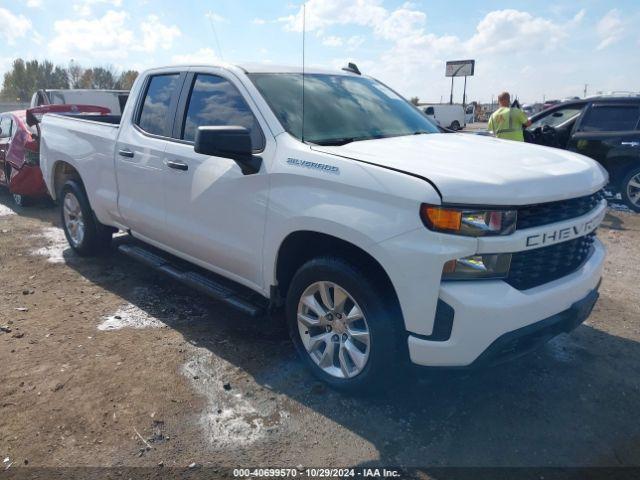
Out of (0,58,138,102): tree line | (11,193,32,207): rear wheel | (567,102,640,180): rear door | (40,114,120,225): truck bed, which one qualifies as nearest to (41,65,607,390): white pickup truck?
(40,114,120,225): truck bed

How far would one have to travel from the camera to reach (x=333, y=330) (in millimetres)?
3176

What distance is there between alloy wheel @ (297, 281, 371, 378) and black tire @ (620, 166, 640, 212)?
7.42 metres

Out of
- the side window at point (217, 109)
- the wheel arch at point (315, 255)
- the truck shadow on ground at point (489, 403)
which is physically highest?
the side window at point (217, 109)

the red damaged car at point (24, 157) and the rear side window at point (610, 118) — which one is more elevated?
the rear side window at point (610, 118)

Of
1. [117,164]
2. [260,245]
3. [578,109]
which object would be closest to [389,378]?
[260,245]

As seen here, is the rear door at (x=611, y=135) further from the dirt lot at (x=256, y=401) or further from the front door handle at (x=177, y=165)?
the front door handle at (x=177, y=165)

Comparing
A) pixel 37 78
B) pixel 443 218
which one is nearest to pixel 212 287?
pixel 443 218

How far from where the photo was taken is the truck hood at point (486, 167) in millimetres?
2502

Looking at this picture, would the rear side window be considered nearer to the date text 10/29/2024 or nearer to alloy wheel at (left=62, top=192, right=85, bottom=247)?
alloy wheel at (left=62, top=192, right=85, bottom=247)

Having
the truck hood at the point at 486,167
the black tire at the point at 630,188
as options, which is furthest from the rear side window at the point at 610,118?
the truck hood at the point at 486,167

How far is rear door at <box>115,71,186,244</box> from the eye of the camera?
13.9ft

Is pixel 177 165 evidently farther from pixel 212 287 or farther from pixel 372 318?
pixel 372 318

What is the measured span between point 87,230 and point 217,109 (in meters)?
2.69

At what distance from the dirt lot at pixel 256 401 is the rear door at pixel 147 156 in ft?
2.59
